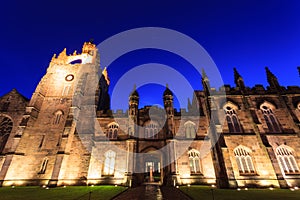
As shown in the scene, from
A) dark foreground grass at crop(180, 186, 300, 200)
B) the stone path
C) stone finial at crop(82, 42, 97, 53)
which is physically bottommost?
dark foreground grass at crop(180, 186, 300, 200)

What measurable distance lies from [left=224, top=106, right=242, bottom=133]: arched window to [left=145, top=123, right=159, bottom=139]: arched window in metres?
9.35

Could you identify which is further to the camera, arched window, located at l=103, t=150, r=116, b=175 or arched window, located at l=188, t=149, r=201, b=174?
arched window, located at l=103, t=150, r=116, b=175

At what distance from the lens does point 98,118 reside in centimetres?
2183

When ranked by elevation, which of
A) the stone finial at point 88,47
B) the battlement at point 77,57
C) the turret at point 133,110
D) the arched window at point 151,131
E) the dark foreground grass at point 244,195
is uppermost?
the stone finial at point 88,47

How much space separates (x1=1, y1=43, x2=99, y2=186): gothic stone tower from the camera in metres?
18.7

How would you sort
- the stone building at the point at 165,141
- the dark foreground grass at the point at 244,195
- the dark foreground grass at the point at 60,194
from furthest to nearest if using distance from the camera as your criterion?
the stone building at the point at 165,141, the dark foreground grass at the point at 60,194, the dark foreground grass at the point at 244,195

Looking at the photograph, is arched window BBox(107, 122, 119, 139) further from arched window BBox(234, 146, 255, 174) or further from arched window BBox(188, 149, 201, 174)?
arched window BBox(234, 146, 255, 174)

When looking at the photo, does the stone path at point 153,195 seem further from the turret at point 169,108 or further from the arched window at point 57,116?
the arched window at point 57,116

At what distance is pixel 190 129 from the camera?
67.1 feet

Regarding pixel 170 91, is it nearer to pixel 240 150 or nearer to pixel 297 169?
pixel 240 150

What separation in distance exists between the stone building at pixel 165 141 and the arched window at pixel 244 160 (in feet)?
0.34

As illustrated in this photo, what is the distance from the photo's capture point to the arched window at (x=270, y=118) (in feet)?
64.0

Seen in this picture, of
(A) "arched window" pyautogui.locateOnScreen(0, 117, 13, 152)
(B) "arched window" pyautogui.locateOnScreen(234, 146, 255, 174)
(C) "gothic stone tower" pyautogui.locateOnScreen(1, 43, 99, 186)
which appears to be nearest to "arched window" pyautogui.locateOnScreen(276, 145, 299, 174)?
(B) "arched window" pyautogui.locateOnScreen(234, 146, 255, 174)

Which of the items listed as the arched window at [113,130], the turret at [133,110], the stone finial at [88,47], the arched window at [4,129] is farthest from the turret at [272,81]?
the arched window at [4,129]
